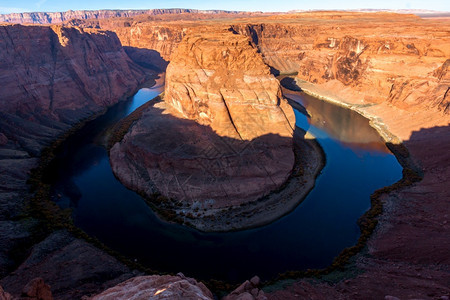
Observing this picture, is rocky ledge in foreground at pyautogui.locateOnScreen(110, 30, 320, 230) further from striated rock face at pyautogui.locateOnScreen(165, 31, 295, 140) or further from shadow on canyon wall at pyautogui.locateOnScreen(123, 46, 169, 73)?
shadow on canyon wall at pyautogui.locateOnScreen(123, 46, 169, 73)

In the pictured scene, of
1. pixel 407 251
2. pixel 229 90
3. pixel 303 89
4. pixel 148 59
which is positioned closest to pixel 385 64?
pixel 303 89

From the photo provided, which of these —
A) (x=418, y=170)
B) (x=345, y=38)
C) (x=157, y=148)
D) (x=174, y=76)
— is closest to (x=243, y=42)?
(x=174, y=76)

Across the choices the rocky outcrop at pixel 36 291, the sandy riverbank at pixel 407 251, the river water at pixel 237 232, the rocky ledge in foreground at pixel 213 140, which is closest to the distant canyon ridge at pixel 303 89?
the sandy riverbank at pixel 407 251

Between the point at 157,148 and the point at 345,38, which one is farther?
the point at 345,38

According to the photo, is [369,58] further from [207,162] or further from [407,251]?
[407,251]

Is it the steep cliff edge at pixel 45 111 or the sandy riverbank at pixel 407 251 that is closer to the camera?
the sandy riverbank at pixel 407 251

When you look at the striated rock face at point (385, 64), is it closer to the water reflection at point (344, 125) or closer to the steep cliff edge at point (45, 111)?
the water reflection at point (344, 125)

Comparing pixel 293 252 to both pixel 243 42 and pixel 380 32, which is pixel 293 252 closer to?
pixel 243 42
